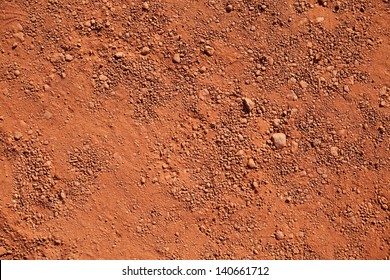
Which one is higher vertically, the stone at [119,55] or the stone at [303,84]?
the stone at [303,84]

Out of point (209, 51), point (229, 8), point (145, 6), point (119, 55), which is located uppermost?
point (229, 8)

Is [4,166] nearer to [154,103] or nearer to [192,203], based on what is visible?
[154,103]

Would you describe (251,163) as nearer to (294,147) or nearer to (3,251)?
(294,147)

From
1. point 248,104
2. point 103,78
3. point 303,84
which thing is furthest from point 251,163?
point 103,78

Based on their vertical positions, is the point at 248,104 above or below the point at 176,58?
below

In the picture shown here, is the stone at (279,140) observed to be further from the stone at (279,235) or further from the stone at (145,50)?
the stone at (145,50)

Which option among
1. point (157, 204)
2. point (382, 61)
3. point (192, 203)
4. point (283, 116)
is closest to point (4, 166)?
point (157, 204)

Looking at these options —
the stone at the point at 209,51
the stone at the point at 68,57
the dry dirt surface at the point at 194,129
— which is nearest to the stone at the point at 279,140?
the dry dirt surface at the point at 194,129
